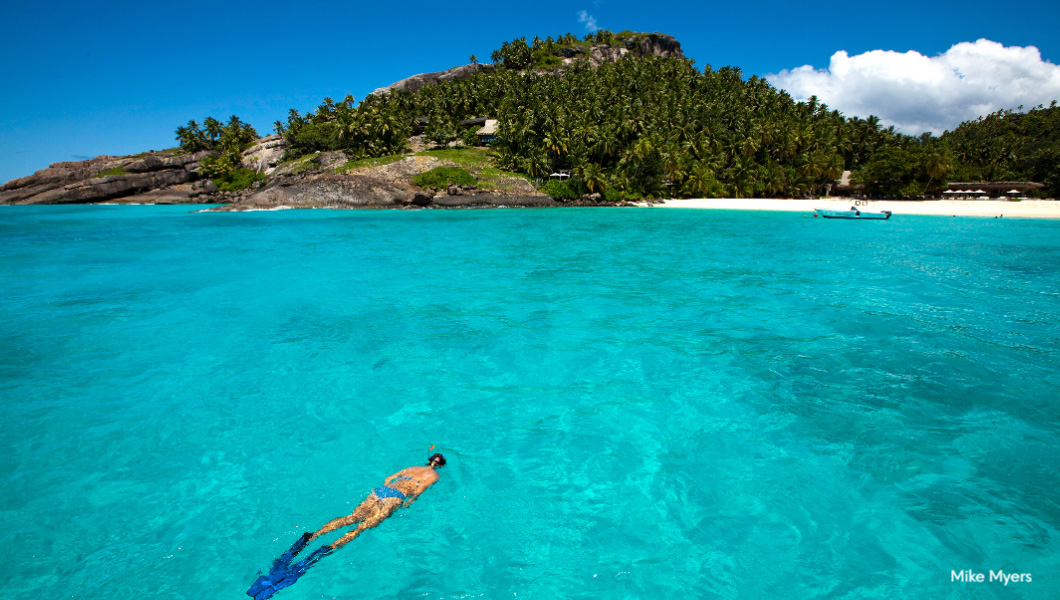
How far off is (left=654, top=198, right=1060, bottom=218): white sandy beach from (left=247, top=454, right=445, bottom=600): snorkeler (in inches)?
2601

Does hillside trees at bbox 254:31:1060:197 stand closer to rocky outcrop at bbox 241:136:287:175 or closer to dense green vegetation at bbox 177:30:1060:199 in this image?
dense green vegetation at bbox 177:30:1060:199

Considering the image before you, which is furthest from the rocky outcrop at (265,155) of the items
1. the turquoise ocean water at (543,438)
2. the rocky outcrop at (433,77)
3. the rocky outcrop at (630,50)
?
the turquoise ocean water at (543,438)

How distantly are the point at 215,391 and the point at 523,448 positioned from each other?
6.96m

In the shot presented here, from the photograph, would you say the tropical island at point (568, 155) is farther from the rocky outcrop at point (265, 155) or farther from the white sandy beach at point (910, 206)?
the white sandy beach at point (910, 206)

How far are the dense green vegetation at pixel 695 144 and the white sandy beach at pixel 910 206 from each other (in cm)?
447

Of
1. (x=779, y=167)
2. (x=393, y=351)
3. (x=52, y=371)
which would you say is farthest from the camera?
(x=779, y=167)

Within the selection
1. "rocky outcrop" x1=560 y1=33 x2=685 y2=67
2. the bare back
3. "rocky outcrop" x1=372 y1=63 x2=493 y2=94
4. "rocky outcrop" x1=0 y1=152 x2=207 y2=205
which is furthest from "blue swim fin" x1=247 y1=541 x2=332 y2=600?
"rocky outcrop" x1=560 y1=33 x2=685 y2=67

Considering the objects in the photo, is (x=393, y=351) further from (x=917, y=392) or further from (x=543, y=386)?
(x=917, y=392)

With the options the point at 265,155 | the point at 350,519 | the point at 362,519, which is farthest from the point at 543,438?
the point at 265,155

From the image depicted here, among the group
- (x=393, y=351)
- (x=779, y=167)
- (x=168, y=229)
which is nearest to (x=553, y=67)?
(x=779, y=167)

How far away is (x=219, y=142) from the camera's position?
103375 mm

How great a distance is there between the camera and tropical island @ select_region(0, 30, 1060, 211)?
224 feet

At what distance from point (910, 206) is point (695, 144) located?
30.4 meters

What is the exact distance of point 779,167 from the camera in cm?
7388
